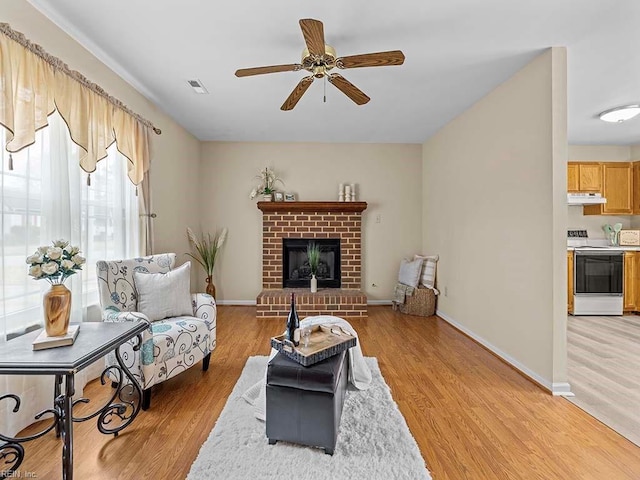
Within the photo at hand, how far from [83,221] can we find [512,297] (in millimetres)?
3659

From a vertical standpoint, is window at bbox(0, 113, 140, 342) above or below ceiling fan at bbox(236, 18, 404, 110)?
below

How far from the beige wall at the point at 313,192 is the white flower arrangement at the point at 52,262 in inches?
131

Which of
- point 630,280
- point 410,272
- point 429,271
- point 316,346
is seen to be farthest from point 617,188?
point 316,346

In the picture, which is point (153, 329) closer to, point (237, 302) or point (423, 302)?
point (237, 302)

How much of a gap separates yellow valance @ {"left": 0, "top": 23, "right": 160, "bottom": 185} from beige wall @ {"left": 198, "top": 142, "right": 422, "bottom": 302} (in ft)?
6.66

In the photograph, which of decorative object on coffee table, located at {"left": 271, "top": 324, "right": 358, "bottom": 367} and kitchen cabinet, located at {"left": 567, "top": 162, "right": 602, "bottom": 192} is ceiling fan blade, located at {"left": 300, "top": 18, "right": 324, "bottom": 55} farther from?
kitchen cabinet, located at {"left": 567, "top": 162, "right": 602, "bottom": 192}

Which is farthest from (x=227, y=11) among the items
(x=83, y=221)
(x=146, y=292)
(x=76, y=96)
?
(x=146, y=292)

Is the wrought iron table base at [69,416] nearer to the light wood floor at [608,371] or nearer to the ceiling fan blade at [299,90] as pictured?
the ceiling fan blade at [299,90]

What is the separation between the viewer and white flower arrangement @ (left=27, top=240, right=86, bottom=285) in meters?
1.68

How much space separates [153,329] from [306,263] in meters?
3.01

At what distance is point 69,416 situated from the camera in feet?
4.74

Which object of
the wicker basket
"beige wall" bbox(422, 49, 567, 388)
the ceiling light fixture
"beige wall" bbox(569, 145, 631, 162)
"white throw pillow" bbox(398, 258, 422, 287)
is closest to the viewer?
"beige wall" bbox(422, 49, 567, 388)

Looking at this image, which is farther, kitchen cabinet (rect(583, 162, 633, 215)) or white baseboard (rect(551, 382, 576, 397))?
kitchen cabinet (rect(583, 162, 633, 215))

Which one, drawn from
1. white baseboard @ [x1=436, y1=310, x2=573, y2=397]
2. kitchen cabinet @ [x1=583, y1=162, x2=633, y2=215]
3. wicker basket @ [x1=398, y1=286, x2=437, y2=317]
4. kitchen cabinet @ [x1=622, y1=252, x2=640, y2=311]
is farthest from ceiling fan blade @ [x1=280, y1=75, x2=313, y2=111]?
kitchen cabinet @ [x1=622, y1=252, x2=640, y2=311]
